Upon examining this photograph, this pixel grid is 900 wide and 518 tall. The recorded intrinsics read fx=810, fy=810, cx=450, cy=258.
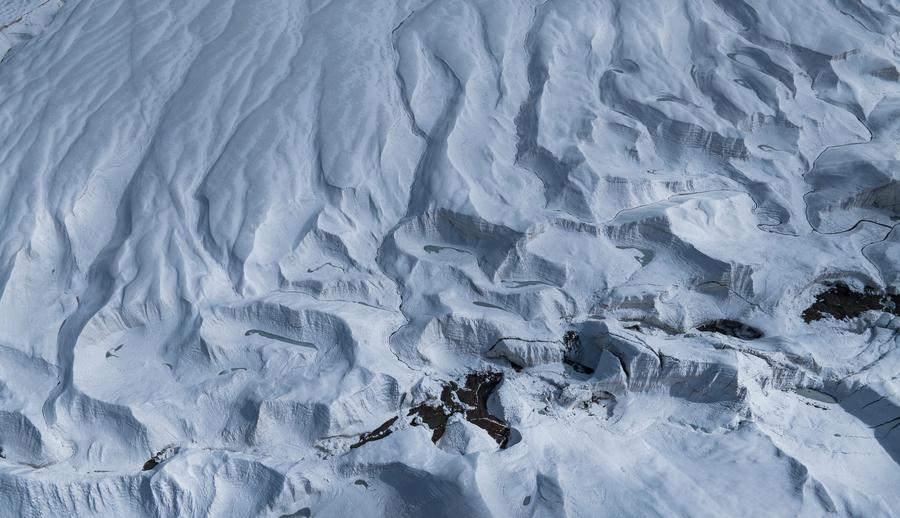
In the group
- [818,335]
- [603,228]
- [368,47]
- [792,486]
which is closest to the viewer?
[792,486]

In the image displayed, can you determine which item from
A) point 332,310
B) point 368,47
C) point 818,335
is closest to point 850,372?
point 818,335

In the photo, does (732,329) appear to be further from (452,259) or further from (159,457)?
(159,457)

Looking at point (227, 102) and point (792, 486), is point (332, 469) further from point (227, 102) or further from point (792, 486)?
point (227, 102)

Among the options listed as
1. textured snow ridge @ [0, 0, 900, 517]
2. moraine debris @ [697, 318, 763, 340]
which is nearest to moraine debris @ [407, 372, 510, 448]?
textured snow ridge @ [0, 0, 900, 517]

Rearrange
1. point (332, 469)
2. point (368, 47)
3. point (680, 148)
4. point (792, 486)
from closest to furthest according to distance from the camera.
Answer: point (792, 486) → point (332, 469) → point (680, 148) → point (368, 47)

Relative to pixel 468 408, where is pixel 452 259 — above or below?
above

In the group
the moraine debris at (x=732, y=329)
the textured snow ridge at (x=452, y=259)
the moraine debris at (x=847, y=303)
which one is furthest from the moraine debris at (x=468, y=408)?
the moraine debris at (x=847, y=303)

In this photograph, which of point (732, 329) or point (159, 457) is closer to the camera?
point (159, 457)

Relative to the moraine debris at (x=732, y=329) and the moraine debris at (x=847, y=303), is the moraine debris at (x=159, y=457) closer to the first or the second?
the moraine debris at (x=732, y=329)

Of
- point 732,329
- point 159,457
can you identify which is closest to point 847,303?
point 732,329
